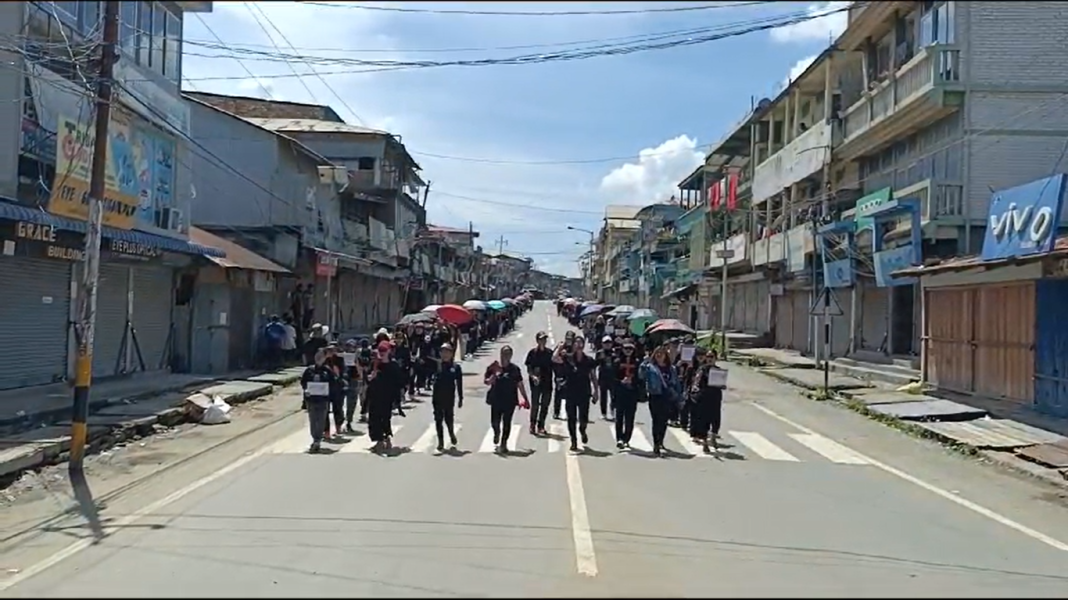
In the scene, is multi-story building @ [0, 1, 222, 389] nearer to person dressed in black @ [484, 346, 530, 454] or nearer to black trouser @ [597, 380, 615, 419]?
person dressed in black @ [484, 346, 530, 454]

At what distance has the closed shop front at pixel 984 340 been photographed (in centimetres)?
2109

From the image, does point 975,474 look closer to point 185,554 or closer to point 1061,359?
point 1061,359

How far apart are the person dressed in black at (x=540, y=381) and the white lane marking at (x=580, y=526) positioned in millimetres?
3519

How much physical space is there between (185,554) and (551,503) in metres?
3.98

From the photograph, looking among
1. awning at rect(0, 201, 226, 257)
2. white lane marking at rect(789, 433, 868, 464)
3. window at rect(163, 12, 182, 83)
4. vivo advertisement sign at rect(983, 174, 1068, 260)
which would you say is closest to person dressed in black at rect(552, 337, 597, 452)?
white lane marking at rect(789, 433, 868, 464)

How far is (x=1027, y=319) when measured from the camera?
20828 mm

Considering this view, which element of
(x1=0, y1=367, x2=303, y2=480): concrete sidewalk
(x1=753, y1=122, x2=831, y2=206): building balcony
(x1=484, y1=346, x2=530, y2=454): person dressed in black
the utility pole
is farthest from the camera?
(x1=753, y1=122, x2=831, y2=206): building balcony

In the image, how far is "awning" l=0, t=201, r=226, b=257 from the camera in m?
17.0

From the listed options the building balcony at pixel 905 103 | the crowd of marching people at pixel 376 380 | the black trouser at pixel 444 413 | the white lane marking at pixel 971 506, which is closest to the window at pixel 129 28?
the crowd of marching people at pixel 376 380

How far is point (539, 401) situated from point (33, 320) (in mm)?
9829

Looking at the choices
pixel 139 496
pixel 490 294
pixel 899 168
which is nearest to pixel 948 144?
pixel 899 168

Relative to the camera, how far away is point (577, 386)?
16641mm

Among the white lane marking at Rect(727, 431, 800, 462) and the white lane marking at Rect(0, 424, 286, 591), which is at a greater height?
the white lane marking at Rect(727, 431, 800, 462)

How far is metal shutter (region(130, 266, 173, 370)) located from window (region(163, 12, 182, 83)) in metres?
4.64
